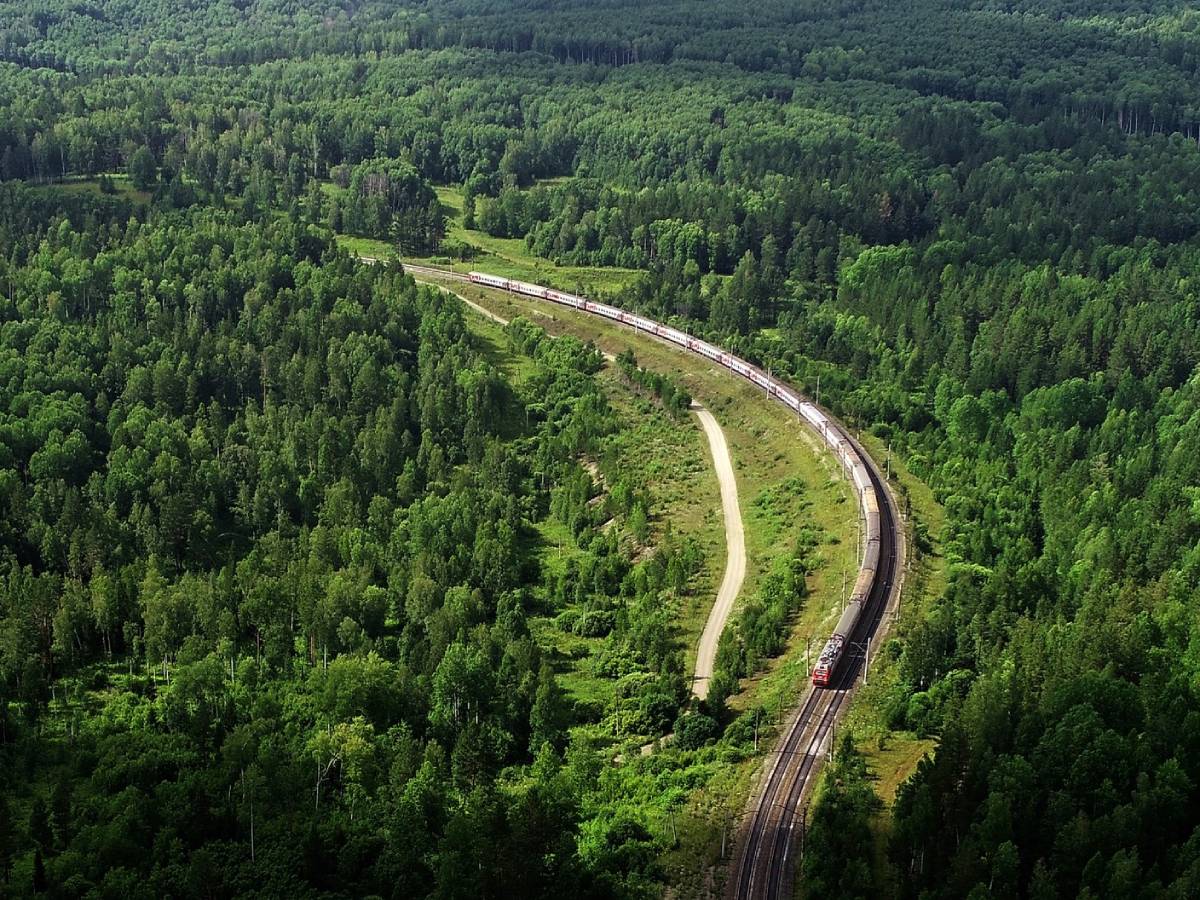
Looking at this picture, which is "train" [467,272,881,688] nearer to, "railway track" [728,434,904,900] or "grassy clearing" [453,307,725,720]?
"railway track" [728,434,904,900]

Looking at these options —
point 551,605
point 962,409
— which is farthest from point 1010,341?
point 551,605

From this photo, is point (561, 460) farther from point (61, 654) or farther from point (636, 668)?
point (61, 654)

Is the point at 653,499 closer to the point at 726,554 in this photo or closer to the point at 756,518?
the point at 756,518

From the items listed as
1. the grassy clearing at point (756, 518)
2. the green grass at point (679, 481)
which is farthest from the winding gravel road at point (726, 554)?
the grassy clearing at point (756, 518)

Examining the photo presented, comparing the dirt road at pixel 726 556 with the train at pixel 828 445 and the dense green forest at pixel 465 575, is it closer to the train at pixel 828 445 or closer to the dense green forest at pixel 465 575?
the dense green forest at pixel 465 575

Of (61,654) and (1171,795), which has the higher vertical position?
(1171,795)

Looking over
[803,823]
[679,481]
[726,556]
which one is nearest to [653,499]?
[679,481]

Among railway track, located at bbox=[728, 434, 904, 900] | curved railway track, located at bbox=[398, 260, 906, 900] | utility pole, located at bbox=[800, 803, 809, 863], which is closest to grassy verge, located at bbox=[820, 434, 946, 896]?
curved railway track, located at bbox=[398, 260, 906, 900]
